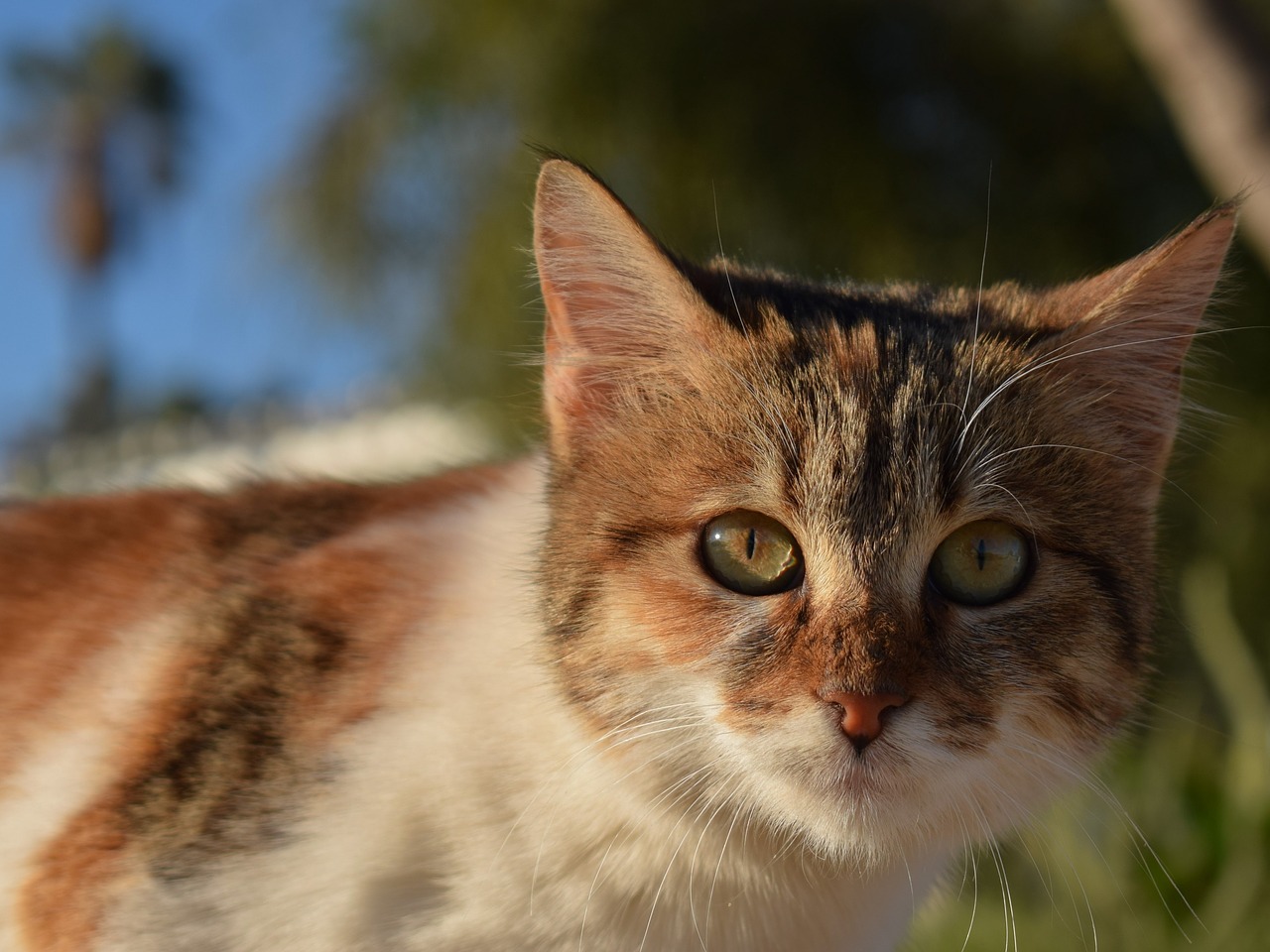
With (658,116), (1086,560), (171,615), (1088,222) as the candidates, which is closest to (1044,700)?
(1086,560)

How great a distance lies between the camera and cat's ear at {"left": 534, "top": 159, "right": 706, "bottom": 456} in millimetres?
1695

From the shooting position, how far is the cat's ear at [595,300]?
1.70m

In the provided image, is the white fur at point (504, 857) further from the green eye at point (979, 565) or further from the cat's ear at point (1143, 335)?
the cat's ear at point (1143, 335)

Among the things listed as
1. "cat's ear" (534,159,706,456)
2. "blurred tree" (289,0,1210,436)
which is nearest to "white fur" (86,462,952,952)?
"cat's ear" (534,159,706,456)

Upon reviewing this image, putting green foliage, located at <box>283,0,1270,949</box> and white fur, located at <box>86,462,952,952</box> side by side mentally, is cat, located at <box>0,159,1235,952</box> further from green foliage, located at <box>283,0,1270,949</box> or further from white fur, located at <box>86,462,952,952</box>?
green foliage, located at <box>283,0,1270,949</box>

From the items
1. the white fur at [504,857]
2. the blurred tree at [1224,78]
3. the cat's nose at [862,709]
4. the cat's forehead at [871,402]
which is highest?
the blurred tree at [1224,78]

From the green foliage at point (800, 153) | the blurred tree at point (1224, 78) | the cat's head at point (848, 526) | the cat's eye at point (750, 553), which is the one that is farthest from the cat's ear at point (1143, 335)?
the green foliage at point (800, 153)

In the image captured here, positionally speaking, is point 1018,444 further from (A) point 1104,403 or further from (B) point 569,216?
(B) point 569,216

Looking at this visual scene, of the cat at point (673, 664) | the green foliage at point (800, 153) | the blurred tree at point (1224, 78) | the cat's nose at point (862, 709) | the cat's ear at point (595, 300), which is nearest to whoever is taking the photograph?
the cat's nose at point (862, 709)

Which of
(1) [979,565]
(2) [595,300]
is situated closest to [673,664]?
(1) [979,565]

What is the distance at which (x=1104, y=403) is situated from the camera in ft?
6.04

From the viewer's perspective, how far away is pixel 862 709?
145 cm

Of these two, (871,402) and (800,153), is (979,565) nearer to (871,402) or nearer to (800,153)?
(871,402)

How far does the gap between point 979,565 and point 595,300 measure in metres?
0.69
